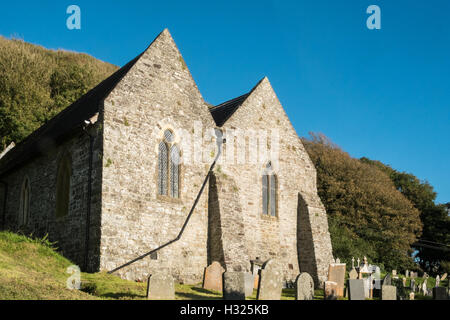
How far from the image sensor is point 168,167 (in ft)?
65.2

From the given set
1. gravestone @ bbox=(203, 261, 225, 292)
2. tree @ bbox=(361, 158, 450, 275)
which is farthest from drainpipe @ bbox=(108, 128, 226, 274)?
tree @ bbox=(361, 158, 450, 275)

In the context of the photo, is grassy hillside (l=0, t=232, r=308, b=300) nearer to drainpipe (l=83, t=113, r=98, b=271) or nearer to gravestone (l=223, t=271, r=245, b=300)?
drainpipe (l=83, t=113, r=98, b=271)

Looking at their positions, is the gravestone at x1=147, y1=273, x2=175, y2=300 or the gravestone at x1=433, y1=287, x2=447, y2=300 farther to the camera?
the gravestone at x1=433, y1=287, x2=447, y2=300

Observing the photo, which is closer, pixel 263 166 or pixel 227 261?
pixel 227 261

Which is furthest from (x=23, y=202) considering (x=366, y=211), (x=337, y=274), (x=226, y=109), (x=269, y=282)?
(x=366, y=211)

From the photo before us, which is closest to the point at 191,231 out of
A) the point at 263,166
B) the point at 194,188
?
the point at 194,188

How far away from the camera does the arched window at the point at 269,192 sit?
23.4m

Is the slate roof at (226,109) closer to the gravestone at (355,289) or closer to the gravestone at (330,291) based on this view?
the gravestone at (330,291)

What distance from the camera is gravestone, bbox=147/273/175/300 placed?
12570 mm

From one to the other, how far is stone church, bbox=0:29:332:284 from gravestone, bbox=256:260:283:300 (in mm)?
5171
